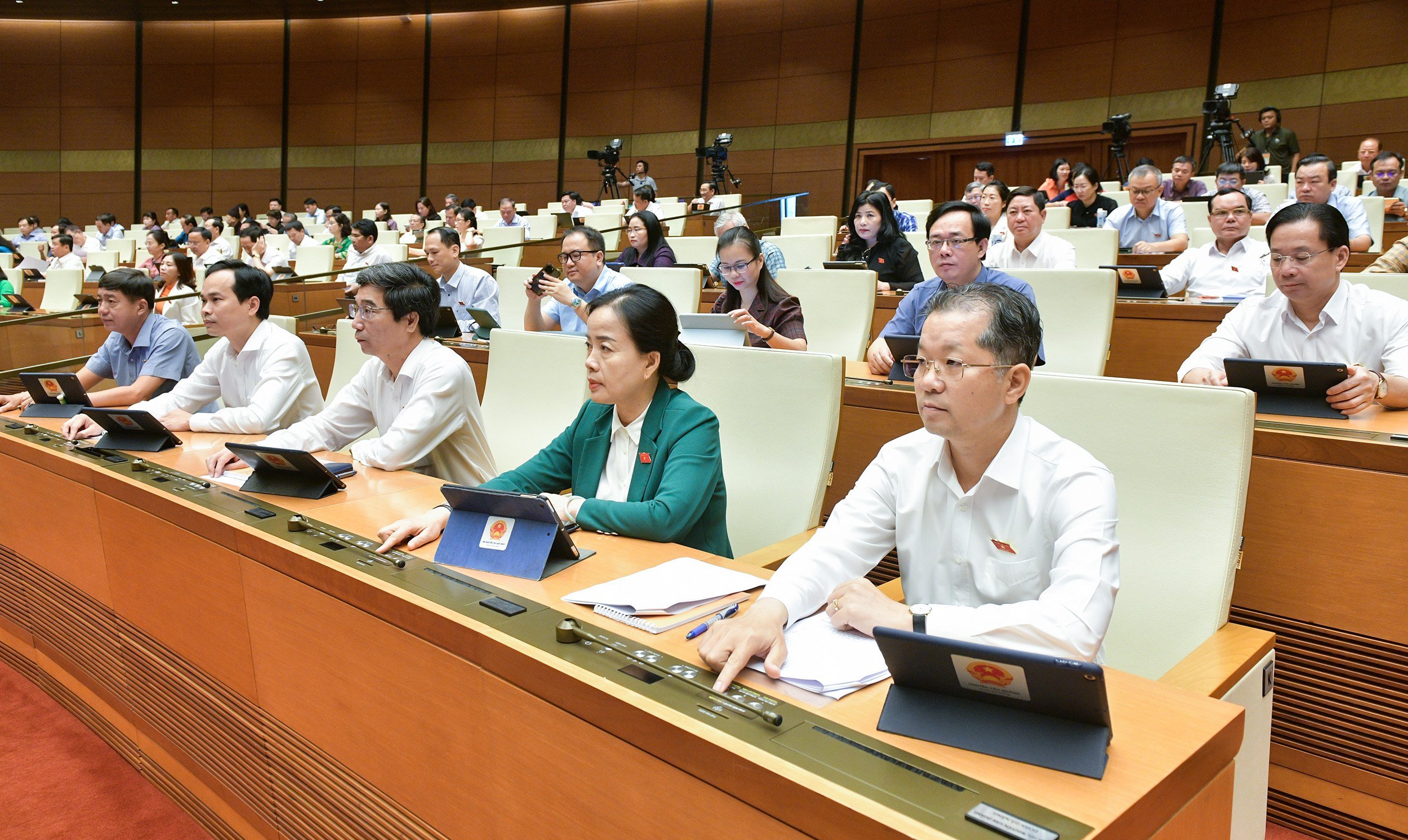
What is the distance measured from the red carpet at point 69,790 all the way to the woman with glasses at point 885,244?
11.4ft

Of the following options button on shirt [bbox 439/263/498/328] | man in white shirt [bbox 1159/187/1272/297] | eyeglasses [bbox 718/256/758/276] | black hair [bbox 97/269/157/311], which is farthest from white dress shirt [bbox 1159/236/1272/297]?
black hair [bbox 97/269/157/311]

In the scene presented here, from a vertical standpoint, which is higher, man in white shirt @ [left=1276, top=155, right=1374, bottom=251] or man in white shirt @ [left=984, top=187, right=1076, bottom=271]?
man in white shirt @ [left=1276, top=155, right=1374, bottom=251]

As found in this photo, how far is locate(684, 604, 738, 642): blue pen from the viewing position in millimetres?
1183

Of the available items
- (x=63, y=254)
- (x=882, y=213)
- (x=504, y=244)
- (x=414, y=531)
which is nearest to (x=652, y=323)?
(x=414, y=531)

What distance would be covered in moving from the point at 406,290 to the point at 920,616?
1734 mm

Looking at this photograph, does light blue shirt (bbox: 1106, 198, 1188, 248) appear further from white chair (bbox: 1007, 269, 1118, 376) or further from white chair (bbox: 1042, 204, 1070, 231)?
white chair (bbox: 1007, 269, 1118, 376)

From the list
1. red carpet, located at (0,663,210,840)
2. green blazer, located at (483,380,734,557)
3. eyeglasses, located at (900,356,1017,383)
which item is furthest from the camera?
red carpet, located at (0,663,210,840)

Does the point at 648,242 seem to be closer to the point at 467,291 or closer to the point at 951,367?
the point at 467,291

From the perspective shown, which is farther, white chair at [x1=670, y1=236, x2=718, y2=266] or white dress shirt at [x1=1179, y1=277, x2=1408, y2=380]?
white chair at [x1=670, y1=236, x2=718, y2=266]

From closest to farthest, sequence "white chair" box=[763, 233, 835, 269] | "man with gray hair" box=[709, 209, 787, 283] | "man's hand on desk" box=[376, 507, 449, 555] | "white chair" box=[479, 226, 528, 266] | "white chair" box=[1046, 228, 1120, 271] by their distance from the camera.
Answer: "man's hand on desk" box=[376, 507, 449, 555], "man with gray hair" box=[709, 209, 787, 283], "white chair" box=[1046, 228, 1120, 271], "white chair" box=[763, 233, 835, 269], "white chair" box=[479, 226, 528, 266]

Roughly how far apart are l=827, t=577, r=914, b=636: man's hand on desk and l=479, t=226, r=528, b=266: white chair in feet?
17.3

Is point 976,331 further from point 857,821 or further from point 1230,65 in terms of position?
point 1230,65

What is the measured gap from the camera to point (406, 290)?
237cm

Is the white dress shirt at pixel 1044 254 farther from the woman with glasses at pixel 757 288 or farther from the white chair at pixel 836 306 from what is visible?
Result: the woman with glasses at pixel 757 288
